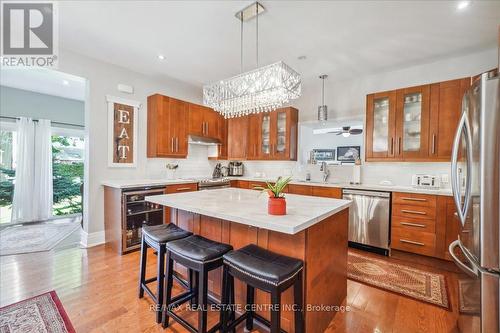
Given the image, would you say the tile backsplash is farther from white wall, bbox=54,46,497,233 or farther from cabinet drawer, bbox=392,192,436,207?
cabinet drawer, bbox=392,192,436,207

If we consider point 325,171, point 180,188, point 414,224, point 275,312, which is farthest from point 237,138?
point 275,312

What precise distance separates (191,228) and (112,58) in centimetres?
291

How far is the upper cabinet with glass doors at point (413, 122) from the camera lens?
2.90 meters

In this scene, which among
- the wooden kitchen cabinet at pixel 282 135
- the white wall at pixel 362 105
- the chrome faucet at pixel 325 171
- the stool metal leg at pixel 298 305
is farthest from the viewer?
the wooden kitchen cabinet at pixel 282 135

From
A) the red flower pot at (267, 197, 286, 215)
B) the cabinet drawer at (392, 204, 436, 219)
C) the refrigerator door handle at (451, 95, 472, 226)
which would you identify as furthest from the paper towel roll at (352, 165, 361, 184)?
Answer: the red flower pot at (267, 197, 286, 215)

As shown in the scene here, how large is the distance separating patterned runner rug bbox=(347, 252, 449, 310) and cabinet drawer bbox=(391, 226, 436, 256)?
0.29 metres

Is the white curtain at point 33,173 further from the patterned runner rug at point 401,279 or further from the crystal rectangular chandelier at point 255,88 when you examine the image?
the patterned runner rug at point 401,279

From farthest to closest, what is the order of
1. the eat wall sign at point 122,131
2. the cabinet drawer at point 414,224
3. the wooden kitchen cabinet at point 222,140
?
the wooden kitchen cabinet at point 222,140 → the eat wall sign at point 122,131 → the cabinet drawer at point 414,224

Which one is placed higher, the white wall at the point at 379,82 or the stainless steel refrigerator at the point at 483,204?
the white wall at the point at 379,82

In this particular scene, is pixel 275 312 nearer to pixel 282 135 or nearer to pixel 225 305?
pixel 225 305

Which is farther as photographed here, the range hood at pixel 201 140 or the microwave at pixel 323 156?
the range hood at pixel 201 140

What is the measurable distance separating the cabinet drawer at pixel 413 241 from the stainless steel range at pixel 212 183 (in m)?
2.92

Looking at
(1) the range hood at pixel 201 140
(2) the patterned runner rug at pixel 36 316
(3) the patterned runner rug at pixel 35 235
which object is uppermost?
(1) the range hood at pixel 201 140

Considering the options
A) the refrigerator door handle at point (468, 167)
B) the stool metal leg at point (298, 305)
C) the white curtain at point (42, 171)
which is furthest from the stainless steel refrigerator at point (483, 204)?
the white curtain at point (42, 171)
